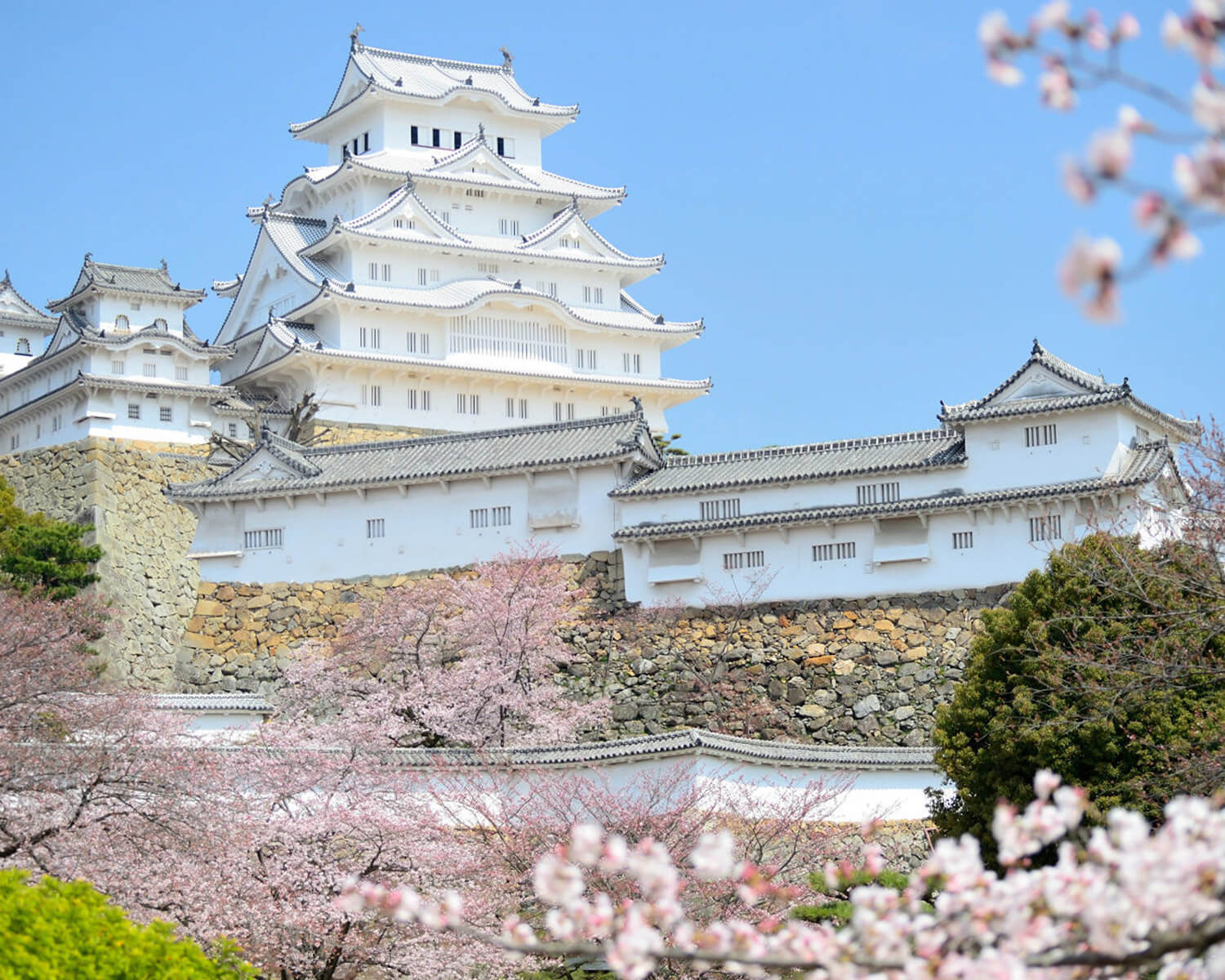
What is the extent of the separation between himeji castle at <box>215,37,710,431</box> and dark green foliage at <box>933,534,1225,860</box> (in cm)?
2039

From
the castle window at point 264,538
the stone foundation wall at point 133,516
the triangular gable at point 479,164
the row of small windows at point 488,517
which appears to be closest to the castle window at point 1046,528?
the row of small windows at point 488,517

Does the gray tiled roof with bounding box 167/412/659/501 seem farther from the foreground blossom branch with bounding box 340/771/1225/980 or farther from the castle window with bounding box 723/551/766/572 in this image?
the foreground blossom branch with bounding box 340/771/1225/980

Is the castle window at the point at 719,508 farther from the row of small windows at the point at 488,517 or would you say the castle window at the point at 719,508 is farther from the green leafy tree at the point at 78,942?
the green leafy tree at the point at 78,942

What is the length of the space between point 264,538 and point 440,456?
10.7ft

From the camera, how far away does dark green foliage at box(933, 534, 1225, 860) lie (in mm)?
15914

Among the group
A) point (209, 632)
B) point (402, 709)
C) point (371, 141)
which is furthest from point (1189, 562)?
point (371, 141)

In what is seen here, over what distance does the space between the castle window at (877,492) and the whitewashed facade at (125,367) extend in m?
15.9

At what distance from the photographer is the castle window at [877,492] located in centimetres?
2627

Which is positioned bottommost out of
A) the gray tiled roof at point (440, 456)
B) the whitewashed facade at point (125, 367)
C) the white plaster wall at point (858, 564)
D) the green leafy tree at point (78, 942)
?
the green leafy tree at point (78, 942)

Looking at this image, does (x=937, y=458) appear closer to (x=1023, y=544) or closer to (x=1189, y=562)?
(x=1023, y=544)

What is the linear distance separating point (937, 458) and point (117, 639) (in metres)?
16.2

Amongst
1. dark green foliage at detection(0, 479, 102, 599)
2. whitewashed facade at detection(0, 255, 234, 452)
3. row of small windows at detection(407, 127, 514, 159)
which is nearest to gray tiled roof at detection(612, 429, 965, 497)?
dark green foliage at detection(0, 479, 102, 599)

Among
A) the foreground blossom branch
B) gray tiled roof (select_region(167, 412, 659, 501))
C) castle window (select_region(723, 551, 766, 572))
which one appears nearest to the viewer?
the foreground blossom branch

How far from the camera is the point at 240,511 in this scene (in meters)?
29.4
